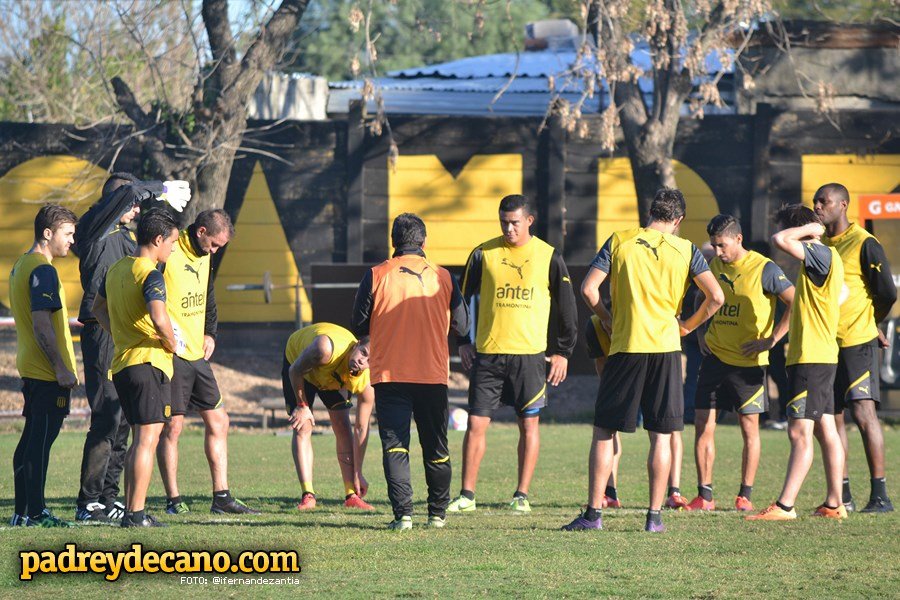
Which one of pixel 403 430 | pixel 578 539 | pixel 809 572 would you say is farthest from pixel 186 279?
pixel 809 572

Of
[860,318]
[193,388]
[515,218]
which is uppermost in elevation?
[515,218]

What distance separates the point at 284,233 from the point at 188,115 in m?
2.57

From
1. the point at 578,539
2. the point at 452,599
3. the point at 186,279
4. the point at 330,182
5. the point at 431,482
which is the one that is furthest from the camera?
the point at 330,182

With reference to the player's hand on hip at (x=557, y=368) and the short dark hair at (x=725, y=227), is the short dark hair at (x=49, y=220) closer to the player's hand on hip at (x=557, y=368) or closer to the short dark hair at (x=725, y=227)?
the player's hand on hip at (x=557, y=368)

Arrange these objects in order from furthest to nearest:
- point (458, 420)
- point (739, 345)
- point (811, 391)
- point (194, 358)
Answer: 1. point (458, 420)
2. point (739, 345)
3. point (194, 358)
4. point (811, 391)

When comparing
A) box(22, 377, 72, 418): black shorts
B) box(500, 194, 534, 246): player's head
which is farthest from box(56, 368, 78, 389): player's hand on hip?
box(500, 194, 534, 246): player's head

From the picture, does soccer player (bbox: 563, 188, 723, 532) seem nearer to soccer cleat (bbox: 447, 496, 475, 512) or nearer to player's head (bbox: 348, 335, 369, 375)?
soccer cleat (bbox: 447, 496, 475, 512)

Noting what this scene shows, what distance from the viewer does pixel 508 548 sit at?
723 centimetres

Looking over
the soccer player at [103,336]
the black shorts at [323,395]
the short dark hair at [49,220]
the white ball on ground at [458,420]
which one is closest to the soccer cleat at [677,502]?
the black shorts at [323,395]

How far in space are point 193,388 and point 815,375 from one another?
4306mm

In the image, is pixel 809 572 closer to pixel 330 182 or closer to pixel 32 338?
pixel 32 338

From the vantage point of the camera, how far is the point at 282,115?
69.3 ft

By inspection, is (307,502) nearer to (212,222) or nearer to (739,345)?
(212,222)

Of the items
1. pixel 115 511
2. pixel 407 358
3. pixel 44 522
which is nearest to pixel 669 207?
pixel 407 358
